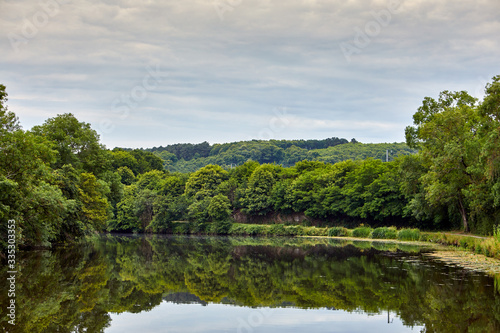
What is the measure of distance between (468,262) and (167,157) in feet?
534

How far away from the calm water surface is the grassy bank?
527 centimetres

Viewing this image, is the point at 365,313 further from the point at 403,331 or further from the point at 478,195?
the point at 478,195

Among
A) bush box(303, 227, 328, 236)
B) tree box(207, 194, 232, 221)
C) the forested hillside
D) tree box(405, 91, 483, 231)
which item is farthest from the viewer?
the forested hillside

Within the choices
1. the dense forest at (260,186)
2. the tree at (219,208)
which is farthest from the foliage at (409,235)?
the tree at (219,208)

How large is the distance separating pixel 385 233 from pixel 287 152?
9504 centimetres

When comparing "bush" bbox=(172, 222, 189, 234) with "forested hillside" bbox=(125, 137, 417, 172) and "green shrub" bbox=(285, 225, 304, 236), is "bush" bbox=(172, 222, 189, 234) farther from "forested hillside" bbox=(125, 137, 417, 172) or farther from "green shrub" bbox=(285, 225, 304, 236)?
"forested hillside" bbox=(125, 137, 417, 172)

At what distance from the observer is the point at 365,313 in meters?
13.4

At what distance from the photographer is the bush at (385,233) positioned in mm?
49266

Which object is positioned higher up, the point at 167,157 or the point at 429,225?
the point at 167,157

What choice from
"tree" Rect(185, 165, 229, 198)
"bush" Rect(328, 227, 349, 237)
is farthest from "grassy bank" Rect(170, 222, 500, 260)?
"tree" Rect(185, 165, 229, 198)

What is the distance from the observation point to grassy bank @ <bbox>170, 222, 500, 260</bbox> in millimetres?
27500

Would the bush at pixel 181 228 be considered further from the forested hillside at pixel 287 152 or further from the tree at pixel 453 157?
the forested hillside at pixel 287 152

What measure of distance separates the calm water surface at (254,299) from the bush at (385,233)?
2600 centimetres

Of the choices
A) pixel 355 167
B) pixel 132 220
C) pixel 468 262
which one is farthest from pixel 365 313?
pixel 132 220
